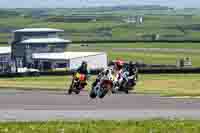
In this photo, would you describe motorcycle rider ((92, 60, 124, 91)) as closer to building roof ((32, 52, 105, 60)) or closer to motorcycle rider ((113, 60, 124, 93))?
motorcycle rider ((113, 60, 124, 93))

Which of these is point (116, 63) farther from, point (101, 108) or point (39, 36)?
point (39, 36)

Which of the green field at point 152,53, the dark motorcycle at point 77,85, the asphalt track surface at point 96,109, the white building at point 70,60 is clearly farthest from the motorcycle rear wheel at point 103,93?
the green field at point 152,53

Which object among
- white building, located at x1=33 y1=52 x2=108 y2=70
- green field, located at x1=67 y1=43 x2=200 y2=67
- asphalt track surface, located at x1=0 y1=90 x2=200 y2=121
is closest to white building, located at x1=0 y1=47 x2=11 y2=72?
white building, located at x1=33 y1=52 x2=108 y2=70

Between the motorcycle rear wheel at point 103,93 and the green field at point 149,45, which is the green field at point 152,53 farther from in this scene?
the motorcycle rear wheel at point 103,93

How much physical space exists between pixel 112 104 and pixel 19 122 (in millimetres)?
6296

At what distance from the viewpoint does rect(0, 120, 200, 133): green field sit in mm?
12297

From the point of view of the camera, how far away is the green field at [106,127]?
484 inches

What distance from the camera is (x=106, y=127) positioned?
12.7 meters

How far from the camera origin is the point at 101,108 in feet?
59.1

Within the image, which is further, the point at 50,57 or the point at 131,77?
the point at 50,57

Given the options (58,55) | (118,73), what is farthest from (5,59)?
(118,73)

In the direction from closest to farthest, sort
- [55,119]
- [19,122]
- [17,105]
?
[19,122] → [55,119] → [17,105]

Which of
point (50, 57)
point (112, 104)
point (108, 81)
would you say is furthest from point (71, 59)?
point (112, 104)

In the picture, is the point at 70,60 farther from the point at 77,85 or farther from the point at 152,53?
the point at 77,85
